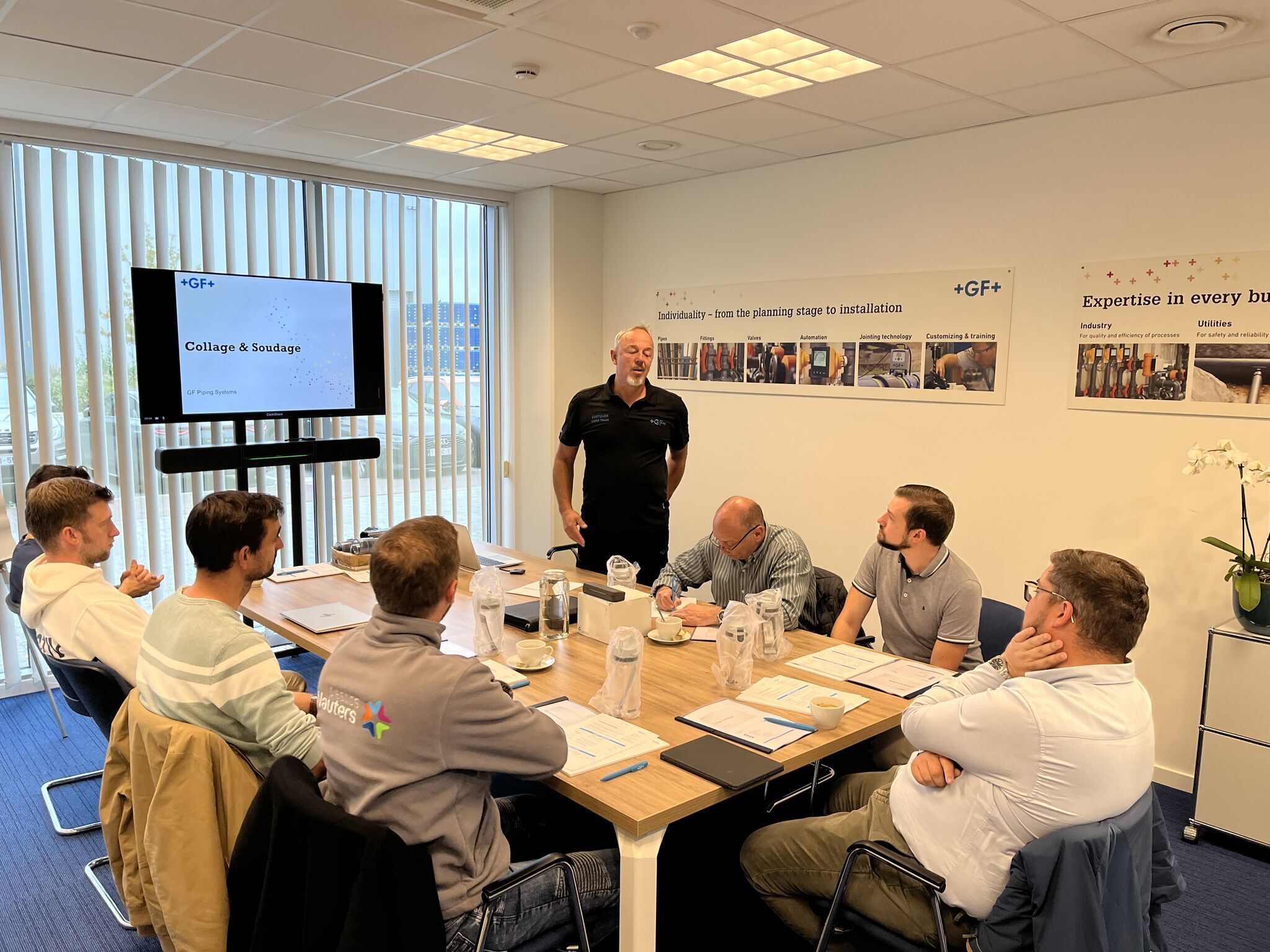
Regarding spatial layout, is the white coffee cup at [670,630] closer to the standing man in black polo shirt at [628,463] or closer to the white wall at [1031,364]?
the standing man in black polo shirt at [628,463]

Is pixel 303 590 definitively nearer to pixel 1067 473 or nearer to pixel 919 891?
pixel 919 891

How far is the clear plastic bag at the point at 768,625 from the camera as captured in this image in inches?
109

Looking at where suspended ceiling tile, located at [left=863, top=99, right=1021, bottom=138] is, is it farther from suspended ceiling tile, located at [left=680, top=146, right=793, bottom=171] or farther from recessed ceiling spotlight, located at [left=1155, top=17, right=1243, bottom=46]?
recessed ceiling spotlight, located at [left=1155, top=17, right=1243, bottom=46]

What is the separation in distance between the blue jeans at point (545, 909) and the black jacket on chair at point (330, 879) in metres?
0.12

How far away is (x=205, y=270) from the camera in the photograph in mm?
4840

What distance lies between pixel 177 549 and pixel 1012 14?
460cm

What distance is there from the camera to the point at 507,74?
3.43 metres

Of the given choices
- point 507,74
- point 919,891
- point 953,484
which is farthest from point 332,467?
point 919,891

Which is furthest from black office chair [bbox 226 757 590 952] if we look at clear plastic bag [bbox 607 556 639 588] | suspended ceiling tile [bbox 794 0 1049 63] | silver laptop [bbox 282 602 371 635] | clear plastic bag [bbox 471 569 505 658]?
suspended ceiling tile [bbox 794 0 1049 63]

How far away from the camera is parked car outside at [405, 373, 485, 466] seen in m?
5.83

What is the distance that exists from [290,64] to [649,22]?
1395 mm

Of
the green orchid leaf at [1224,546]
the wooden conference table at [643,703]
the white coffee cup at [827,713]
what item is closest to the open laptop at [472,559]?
the wooden conference table at [643,703]

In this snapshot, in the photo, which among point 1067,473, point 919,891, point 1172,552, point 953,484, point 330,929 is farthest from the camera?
point 953,484

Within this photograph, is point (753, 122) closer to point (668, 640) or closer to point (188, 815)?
point (668, 640)
